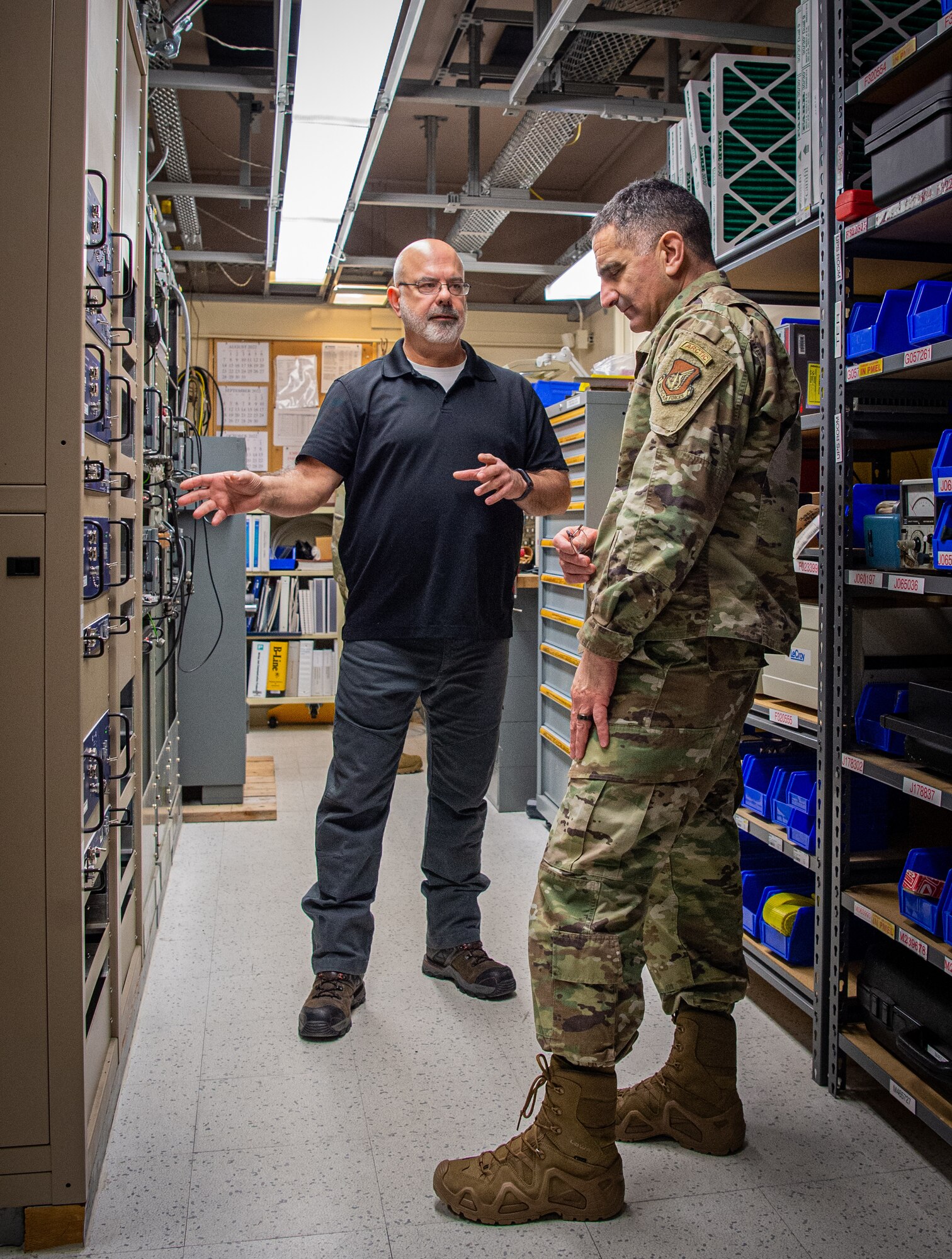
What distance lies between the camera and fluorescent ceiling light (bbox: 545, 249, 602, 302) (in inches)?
190

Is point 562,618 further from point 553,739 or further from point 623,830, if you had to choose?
point 623,830

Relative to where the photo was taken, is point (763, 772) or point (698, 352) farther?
point (763, 772)

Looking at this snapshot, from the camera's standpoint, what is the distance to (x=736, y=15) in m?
4.18

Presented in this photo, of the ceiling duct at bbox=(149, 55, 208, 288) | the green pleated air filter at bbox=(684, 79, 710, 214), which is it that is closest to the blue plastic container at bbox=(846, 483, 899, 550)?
the green pleated air filter at bbox=(684, 79, 710, 214)

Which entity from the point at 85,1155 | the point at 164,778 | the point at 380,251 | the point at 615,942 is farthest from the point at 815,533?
the point at 380,251

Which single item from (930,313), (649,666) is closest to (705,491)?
(649,666)

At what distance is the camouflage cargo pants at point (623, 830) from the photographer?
1.54 meters

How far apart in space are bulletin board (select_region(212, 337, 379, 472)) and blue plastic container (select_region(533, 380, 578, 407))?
2.82m

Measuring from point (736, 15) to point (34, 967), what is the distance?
4377 millimetres

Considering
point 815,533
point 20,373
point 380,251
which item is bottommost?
point 815,533

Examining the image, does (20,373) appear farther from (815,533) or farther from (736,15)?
(736,15)

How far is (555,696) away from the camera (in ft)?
12.0

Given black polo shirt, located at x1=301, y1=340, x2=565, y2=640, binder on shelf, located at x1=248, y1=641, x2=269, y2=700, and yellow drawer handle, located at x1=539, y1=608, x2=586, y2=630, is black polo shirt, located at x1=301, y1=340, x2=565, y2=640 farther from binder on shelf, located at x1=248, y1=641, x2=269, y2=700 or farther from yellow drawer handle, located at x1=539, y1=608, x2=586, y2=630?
binder on shelf, located at x1=248, y1=641, x2=269, y2=700

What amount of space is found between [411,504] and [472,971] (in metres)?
1.10
